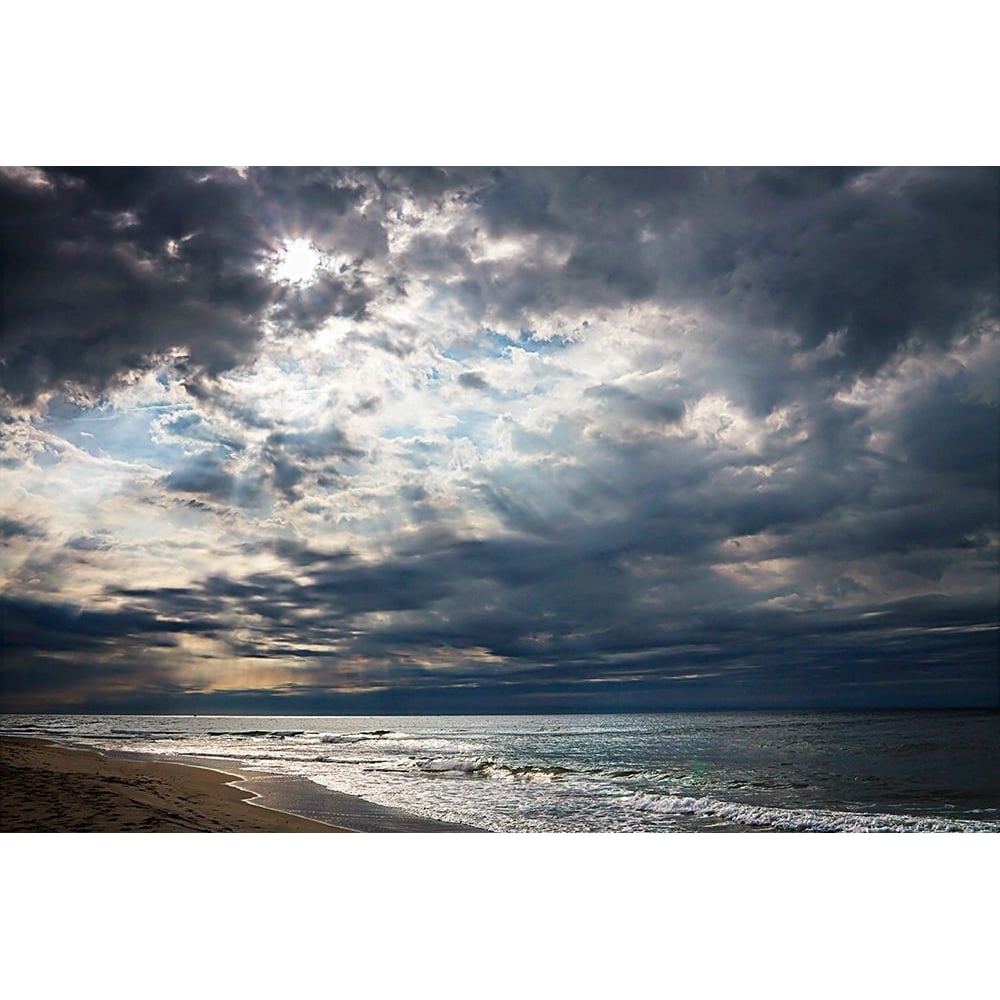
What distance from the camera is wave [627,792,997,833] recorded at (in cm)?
491

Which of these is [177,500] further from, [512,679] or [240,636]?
[512,679]

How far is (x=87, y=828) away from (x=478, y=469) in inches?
153

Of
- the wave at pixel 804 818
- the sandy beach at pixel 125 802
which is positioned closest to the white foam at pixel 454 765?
the sandy beach at pixel 125 802

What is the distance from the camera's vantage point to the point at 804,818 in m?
5.29

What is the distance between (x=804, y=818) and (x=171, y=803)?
4.29 metres

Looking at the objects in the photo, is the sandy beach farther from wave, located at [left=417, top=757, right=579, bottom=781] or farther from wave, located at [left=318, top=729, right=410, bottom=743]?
wave, located at [left=318, top=729, right=410, bottom=743]

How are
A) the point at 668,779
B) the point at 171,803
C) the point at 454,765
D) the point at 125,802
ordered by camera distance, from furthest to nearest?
the point at 454,765
the point at 668,779
the point at 171,803
the point at 125,802

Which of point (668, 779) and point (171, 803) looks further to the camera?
point (668, 779)

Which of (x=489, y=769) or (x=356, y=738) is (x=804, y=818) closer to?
(x=489, y=769)

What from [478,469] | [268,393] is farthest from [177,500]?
[478,469]

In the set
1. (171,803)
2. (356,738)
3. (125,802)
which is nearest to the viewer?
(125,802)

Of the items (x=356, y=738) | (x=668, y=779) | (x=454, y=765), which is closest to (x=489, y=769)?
(x=454, y=765)

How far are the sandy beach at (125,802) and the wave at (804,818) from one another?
253 cm

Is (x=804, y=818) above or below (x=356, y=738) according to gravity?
above
